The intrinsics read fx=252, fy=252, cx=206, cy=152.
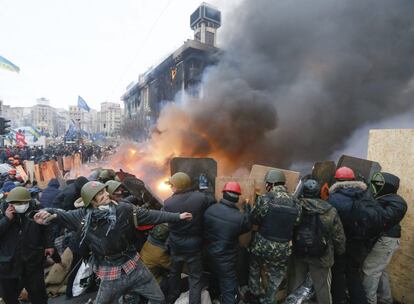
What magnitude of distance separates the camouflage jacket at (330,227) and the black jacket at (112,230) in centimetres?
177

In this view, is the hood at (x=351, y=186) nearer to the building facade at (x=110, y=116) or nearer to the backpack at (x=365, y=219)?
the backpack at (x=365, y=219)

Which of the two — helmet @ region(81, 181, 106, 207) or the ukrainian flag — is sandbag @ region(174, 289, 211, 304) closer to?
helmet @ region(81, 181, 106, 207)

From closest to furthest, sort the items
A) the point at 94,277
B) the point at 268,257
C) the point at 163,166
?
the point at 268,257, the point at 94,277, the point at 163,166

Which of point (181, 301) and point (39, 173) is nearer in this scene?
point (181, 301)

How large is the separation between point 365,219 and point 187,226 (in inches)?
75.6

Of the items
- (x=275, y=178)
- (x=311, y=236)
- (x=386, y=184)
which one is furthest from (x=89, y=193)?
(x=386, y=184)

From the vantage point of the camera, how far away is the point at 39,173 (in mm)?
9266

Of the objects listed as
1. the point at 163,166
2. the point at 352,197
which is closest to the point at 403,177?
the point at 352,197

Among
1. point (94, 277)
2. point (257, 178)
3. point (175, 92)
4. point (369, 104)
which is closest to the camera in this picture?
point (94, 277)

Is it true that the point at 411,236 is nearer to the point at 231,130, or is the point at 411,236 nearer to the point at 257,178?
the point at 257,178

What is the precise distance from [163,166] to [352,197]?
7079 mm

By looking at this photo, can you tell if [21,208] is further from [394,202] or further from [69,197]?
[394,202]

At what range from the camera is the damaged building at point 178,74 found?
24.1 metres

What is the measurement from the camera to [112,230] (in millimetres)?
2252
